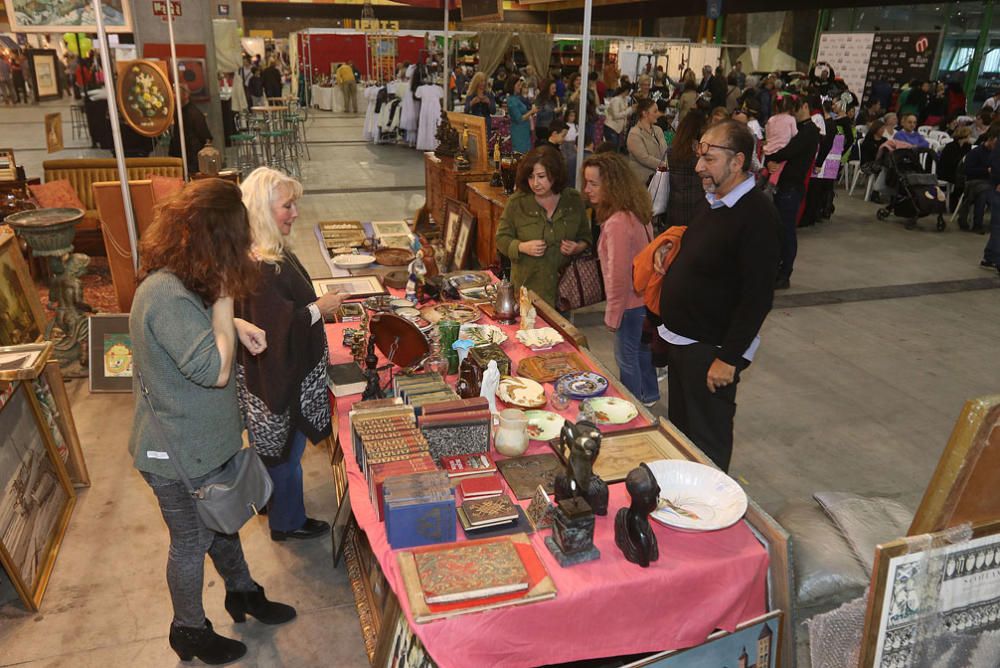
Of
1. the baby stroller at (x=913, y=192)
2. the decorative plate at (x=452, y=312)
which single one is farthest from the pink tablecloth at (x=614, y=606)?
the baby stroller at (x=913, y=192)

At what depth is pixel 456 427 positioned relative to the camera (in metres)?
2.22

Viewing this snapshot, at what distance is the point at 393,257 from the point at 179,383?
96.7 inches

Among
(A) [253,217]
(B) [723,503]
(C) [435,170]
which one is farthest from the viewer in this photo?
(C) [435,170]

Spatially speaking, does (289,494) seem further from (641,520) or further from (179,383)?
(641,520)

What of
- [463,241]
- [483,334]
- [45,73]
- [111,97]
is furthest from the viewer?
[45,73]

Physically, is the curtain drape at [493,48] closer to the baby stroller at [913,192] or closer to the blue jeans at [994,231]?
the baby stroller at [913,192]

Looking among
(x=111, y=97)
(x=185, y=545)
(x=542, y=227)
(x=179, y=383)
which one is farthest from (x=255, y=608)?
(x=111, y=97)

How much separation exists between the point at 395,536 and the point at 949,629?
4.49 feet

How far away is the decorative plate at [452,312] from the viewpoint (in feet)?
11.2

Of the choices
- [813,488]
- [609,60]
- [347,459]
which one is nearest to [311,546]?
[347,459]

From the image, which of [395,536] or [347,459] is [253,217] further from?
[395,536]

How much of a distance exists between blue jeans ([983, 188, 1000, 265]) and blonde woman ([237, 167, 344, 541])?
282 inches

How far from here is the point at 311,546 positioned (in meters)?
3.10

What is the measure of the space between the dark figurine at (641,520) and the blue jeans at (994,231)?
7.16m
